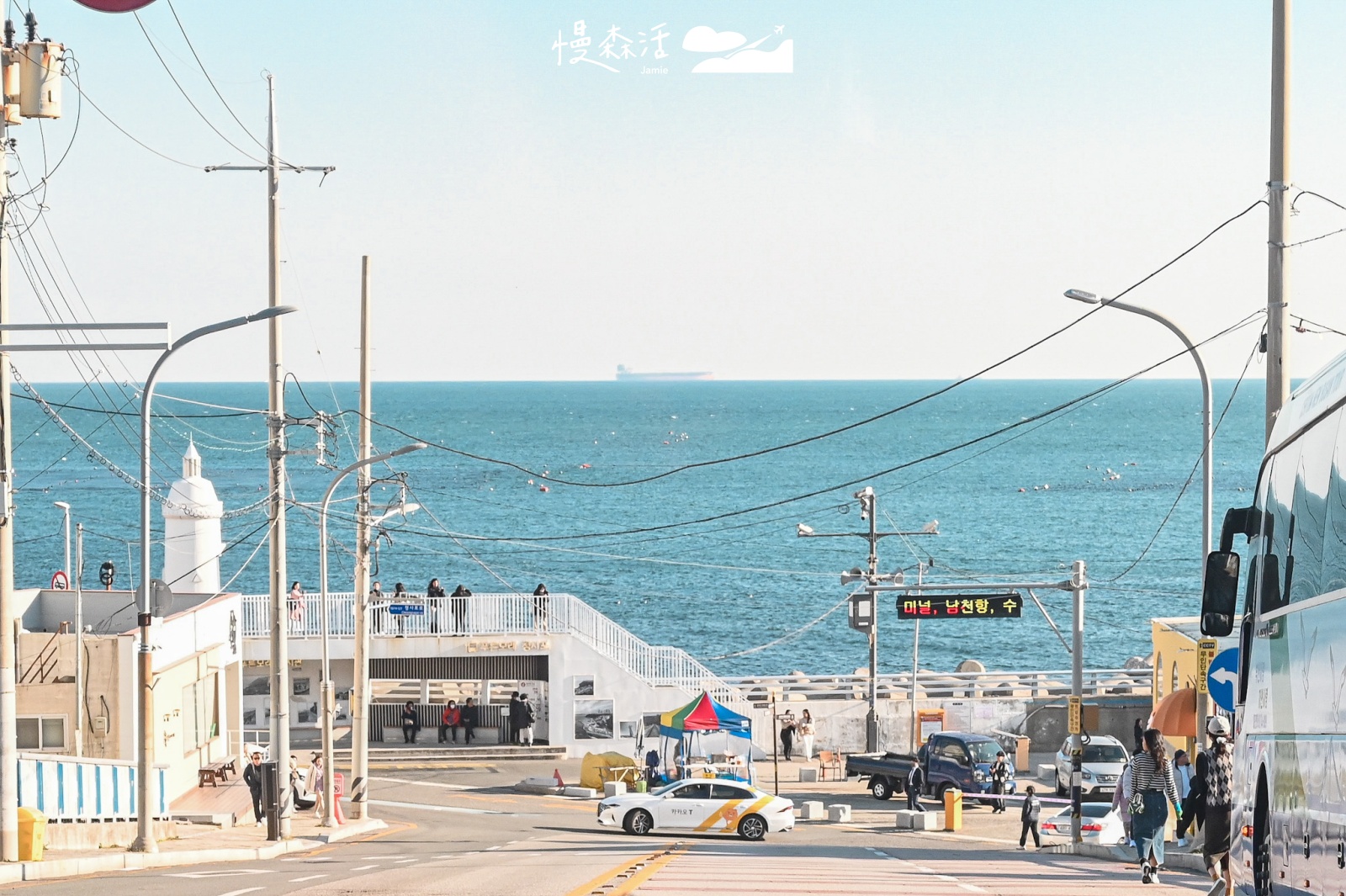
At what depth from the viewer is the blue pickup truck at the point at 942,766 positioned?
113 ft

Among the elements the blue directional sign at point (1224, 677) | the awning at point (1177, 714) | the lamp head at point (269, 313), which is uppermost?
the lamp head at point (269, 313)

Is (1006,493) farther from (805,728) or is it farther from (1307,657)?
(1307,657)

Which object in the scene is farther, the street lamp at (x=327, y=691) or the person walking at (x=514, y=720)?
the person walking at (x=514, y=720)

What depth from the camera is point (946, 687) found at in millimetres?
45000

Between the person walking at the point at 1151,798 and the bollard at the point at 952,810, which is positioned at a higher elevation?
the person walking at the point at 1151,798

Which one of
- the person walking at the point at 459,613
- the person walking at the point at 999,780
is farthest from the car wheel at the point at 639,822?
the person walking at the point at 459,613

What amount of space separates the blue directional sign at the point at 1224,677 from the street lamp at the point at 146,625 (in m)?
13.5

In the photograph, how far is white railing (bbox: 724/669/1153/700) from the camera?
44812 millimetres

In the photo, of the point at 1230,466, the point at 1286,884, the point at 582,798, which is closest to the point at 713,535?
the point at 1230,466

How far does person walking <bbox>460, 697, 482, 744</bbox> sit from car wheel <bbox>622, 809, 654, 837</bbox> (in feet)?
55.1

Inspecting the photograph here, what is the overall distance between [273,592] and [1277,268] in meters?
17.7

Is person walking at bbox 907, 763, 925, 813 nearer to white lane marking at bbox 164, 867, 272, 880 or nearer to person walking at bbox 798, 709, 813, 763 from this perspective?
person walking at bbox 798, 709, 813, 763

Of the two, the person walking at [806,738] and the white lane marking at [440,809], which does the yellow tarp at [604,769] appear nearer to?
the white lane marking at [440,809]

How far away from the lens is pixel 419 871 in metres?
18.1
